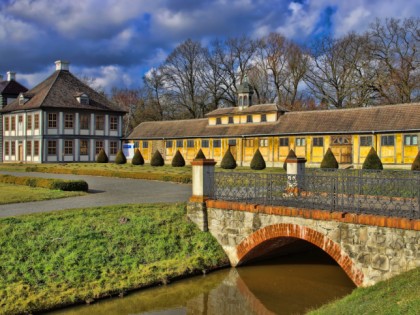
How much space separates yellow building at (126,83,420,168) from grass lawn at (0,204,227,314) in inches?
839

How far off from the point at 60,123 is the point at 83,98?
12.3ft

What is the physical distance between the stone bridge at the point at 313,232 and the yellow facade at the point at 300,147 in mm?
19661

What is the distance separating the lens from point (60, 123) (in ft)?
154

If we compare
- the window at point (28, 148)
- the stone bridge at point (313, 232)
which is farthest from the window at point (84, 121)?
the stone bridge at point (313, 232)

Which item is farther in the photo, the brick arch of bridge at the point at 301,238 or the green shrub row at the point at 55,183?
the green shrub row at the point at 55,183

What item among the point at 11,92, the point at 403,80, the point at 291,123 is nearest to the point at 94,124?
the point at 11,92

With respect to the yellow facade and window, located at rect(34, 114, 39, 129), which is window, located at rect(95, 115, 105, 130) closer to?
the yellow facade

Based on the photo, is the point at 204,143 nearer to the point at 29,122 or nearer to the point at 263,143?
the point at 263,143

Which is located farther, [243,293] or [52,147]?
[52,147]

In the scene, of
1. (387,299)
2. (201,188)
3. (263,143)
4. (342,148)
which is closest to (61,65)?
(263,143)

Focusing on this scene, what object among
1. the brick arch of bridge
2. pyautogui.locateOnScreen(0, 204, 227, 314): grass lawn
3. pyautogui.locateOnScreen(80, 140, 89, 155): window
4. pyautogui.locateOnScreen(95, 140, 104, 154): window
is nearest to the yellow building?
pyautogui.locateOnScreen(95, 140, 104, 154): window

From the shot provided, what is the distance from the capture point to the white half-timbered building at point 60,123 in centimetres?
4650

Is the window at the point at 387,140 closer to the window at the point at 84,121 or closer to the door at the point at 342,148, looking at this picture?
the door at the point at 342,148

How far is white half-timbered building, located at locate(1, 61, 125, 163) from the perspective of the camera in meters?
46.5
